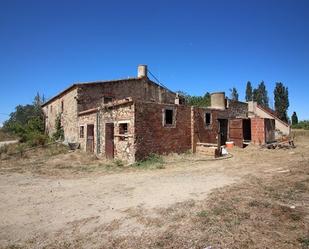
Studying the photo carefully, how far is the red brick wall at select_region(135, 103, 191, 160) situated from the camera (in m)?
14.6

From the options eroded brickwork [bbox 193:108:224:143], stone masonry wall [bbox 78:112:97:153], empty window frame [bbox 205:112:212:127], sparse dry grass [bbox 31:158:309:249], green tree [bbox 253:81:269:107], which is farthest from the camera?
green tree [bbox 253:81:269:107]

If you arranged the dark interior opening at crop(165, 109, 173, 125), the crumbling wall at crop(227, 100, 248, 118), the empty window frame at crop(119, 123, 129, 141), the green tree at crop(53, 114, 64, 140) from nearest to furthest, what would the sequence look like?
the empty window frame at crop(119, 123, 129, 141) → the dark interior opening at crop(165, 109, 173, 125) → the crumbling wall at crop(227, 100, 248, 118) → the green tree at crop(53, 114, 64, 140)

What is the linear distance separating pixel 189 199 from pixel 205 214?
1.37 m

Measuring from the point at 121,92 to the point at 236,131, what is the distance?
9.46 meters

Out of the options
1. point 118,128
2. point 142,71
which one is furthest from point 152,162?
point 142,71

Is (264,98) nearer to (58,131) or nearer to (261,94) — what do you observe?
(261,94)

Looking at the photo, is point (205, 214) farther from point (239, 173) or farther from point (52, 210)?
point (239, 173)

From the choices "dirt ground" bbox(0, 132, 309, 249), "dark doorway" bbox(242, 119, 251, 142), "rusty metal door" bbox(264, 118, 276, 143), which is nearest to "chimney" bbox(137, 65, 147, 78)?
"dark doorway" bbox(242, 119, 251, 142)

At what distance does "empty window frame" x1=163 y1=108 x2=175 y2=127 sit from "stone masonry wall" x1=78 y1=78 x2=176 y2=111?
587 cm

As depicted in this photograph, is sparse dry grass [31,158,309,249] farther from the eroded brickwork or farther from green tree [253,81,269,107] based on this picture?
green tree [253,81,269,107]

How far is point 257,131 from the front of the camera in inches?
803

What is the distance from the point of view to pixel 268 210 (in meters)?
6.13

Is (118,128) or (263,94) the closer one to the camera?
(118,128)

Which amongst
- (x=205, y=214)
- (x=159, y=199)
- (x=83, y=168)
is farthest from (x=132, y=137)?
(x=205, y=214)
